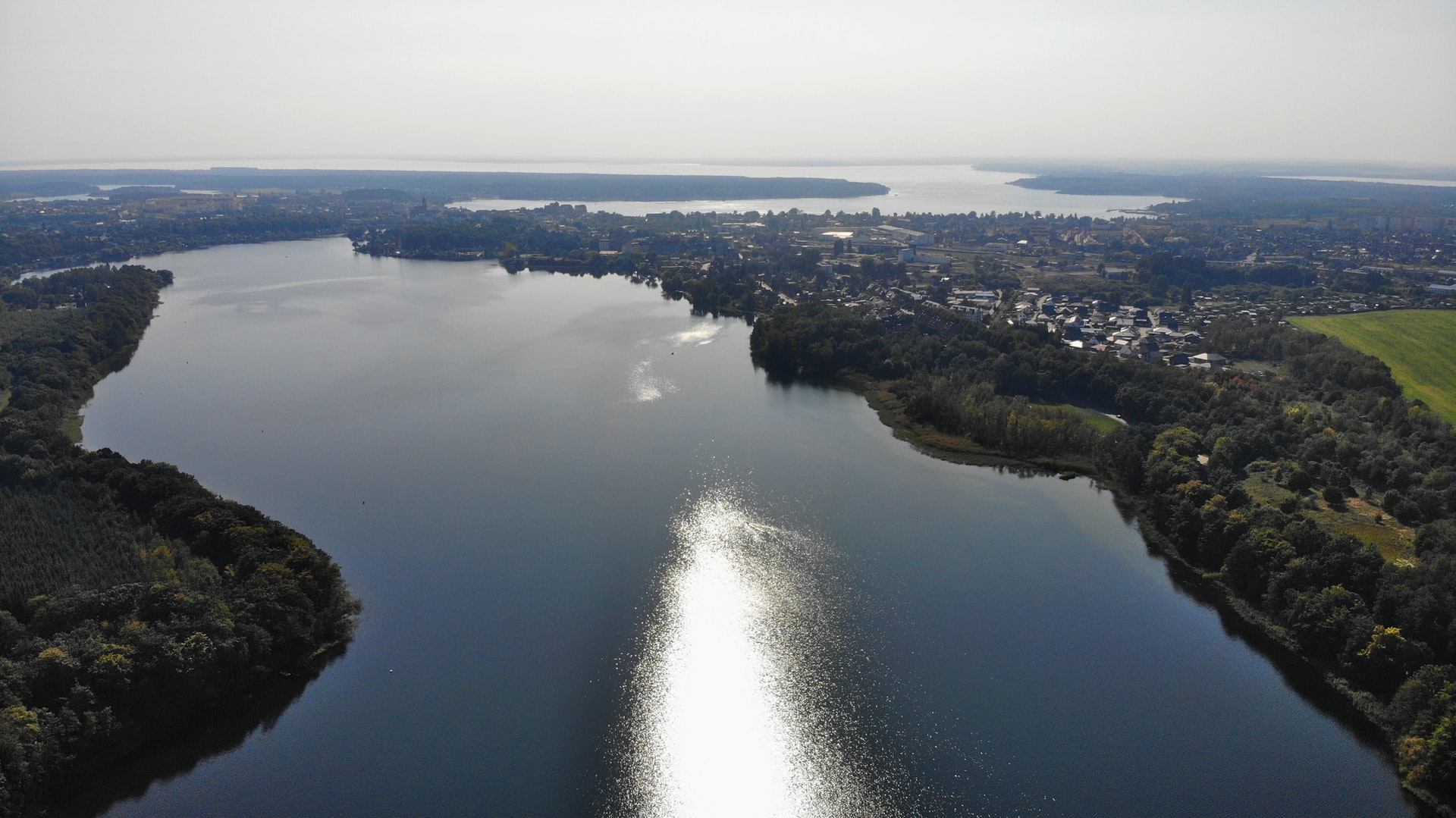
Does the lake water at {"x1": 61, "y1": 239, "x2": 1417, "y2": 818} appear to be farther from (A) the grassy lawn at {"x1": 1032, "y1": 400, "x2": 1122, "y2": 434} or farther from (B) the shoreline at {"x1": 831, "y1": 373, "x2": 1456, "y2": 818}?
(A) the grassy lawn at {"x1": 1032, "y1": 400, "x2": 1122, "y2": 434}

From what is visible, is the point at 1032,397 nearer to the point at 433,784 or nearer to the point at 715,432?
the point at 715,432

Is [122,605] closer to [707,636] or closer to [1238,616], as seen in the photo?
[707,636]

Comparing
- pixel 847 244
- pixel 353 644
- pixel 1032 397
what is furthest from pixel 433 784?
pixel 847 244

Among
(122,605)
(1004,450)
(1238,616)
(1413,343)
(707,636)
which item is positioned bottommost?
(1238,616)

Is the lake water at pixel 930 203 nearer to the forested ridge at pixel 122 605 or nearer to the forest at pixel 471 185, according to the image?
the forest at pixel 471 185

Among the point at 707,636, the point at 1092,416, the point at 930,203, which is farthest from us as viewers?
the point at 930,203

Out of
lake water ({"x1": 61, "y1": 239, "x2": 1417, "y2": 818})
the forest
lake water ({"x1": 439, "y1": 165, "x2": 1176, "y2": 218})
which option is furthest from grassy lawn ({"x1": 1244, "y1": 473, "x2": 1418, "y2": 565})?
the forest

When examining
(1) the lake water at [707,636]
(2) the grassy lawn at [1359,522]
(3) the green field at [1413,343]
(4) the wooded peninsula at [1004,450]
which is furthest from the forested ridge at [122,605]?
(3) the green field at [1413,343]

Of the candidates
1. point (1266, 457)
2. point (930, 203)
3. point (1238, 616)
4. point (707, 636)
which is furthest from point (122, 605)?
point (930, 203)
